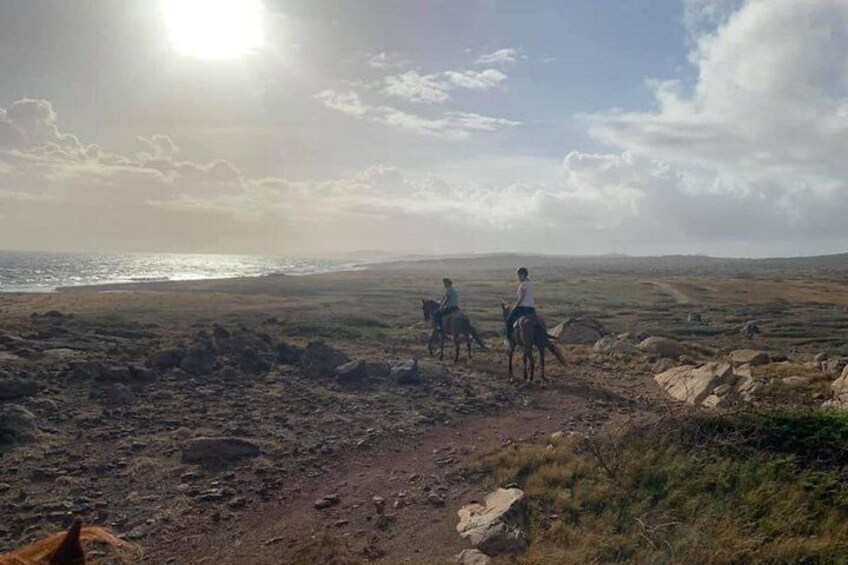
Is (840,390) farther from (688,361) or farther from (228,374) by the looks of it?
(228,374)

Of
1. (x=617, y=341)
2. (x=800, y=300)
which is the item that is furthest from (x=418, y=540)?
(x=800, y=300)

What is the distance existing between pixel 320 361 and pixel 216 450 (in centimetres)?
731

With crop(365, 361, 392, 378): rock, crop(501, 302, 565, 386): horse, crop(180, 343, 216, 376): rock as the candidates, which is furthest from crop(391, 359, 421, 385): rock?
crop(180, 343, 216, 376): rock

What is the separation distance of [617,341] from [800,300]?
40.7 metres

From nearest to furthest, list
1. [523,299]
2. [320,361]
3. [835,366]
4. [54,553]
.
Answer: [54,553] → [835,366] → [523,299] → [320,361]

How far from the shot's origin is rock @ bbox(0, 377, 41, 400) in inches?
488

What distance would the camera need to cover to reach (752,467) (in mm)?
7520

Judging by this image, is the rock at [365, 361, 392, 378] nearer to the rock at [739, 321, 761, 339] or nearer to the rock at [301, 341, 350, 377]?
the rock at [301, 341, 350, 377]

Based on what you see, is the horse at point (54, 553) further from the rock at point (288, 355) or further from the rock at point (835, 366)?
the rock at point (835, 366)

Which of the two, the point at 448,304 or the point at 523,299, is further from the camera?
the point at 448,304

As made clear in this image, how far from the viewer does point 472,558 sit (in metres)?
6.41

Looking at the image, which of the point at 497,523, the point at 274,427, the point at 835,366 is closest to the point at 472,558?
the point at 497,523

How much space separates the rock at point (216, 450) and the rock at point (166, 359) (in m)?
7.01

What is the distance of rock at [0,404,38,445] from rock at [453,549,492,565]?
8659mm
